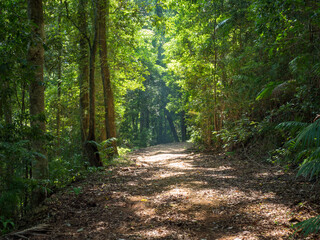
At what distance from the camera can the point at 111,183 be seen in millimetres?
6578

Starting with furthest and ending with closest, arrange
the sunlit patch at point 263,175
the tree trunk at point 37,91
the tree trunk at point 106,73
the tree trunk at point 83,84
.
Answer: the tree trunk at point 106,73 → the tree trunk at point 83,84 → the sunlit patch at point 263,175 → the tree trunk at point 37,91

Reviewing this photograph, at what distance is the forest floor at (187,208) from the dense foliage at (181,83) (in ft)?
2.01

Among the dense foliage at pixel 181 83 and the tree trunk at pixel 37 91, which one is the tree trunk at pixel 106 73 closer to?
the dense foliage at pixel 181 83

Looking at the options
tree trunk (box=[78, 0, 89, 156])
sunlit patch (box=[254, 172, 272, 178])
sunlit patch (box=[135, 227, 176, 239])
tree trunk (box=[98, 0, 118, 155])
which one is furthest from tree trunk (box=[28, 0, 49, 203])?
sunlit patch (box=[254, 172, 272, 178])

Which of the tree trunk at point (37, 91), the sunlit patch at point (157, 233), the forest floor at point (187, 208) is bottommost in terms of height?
the sunlit patch at point (157, 233)

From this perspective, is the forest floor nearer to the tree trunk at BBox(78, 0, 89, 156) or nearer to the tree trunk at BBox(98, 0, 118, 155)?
the tree trunk at BBox(78, 0, 89, 156)

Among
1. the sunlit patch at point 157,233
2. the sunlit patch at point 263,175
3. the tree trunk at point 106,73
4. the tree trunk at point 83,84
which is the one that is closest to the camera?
the sunlit patch at point 157,233

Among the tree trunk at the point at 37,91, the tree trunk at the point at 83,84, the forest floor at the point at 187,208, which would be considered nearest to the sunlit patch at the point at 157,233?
the forest floor at the point at 187,208

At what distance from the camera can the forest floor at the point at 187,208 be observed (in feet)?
11.1

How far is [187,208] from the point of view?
4320 mm

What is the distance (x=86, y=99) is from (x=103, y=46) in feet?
8.68

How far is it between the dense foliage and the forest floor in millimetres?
614

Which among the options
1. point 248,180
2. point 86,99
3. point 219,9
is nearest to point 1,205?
point 248,180

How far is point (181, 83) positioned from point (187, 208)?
12495 millimetres
